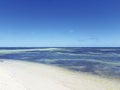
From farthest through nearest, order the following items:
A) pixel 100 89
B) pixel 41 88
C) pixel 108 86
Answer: pixel 108 86, pixel 100 89, pixel 41 88

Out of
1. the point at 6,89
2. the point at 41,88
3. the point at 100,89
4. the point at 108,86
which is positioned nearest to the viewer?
the point at 6,89

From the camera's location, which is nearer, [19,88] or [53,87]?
[19,88]

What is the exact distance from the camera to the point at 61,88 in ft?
35.8

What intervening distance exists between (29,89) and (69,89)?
220cm

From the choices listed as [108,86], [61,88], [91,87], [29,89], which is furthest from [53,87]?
[108,86]

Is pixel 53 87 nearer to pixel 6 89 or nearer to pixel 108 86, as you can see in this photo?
pixel 6 89

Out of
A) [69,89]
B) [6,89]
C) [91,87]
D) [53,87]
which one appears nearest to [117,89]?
[91,87]

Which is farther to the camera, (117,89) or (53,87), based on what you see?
(117,89)

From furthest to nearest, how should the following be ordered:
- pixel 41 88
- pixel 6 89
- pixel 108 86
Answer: pixel 108 86 → pixel 41 88 → pixel 6 89

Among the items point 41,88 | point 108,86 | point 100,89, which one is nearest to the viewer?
point 41,88

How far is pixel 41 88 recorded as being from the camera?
10.6 m

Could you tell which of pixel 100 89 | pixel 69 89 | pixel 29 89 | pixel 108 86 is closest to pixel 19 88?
pixel 29 89

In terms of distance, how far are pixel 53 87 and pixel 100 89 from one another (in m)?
2.84

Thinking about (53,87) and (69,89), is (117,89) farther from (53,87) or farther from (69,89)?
(53,87)
